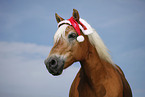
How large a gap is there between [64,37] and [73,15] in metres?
0.61

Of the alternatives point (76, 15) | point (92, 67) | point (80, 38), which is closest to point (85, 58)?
point (92, 67)

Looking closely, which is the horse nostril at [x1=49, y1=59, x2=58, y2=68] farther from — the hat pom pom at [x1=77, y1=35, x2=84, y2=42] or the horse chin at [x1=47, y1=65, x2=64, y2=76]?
the hat pom pom at [x1=77, y1=35, x2=84, y2=42]

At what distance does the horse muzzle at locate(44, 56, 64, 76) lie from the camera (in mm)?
3723

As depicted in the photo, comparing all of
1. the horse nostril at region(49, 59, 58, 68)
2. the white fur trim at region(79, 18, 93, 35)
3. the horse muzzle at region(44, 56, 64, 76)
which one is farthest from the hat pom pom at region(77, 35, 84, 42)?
the horse nostril at region(49, 59, 58, 68)

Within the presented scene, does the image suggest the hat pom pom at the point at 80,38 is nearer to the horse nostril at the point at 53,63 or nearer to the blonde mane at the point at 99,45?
the blonde mane at the point at 99,45

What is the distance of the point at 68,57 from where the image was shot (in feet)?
13.0

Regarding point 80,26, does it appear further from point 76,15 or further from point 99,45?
point 99,45

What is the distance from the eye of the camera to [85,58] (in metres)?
4.11

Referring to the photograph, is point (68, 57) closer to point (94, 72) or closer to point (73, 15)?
point (94, 72)

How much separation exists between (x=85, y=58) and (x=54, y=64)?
2.47 feet

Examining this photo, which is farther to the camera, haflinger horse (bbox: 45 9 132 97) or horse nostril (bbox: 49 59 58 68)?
haflinger horse (bbox: 45 9 132 97)

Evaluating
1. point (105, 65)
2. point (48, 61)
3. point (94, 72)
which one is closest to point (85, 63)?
point (94, 72)

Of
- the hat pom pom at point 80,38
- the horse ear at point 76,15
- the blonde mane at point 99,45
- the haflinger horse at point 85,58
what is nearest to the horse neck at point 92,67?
the haflinger horse at point 85,58

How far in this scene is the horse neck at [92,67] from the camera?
4148 mm
